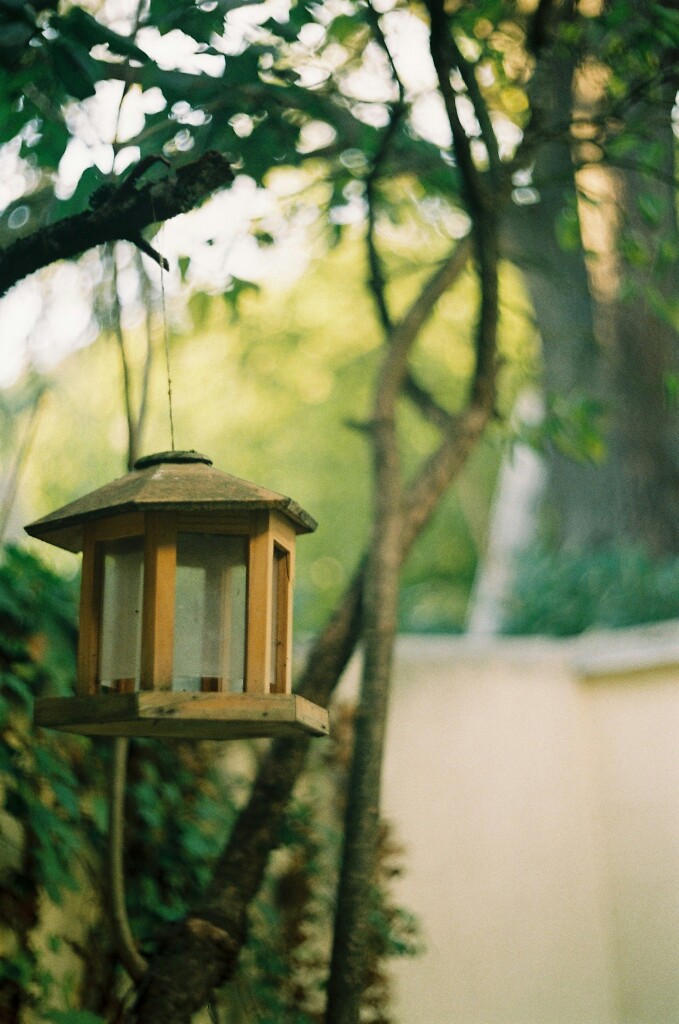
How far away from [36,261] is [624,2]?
63.9 inches

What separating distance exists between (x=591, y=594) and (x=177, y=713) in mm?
3316

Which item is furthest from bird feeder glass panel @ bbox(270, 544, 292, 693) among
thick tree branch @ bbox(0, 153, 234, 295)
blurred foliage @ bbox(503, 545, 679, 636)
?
blurred foliage @ bbox(503, 545, 679, 636)

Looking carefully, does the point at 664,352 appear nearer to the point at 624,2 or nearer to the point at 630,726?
the point at 630,726

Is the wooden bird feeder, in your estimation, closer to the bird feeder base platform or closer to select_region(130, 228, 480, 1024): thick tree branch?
the bird feeder base platform

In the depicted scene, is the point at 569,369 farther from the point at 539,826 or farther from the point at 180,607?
the point at 180,607

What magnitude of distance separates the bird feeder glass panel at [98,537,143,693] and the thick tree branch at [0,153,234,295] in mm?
545

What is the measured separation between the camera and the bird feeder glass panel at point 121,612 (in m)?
1.73

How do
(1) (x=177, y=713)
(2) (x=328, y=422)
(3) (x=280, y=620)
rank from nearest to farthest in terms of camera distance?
(1) (x=177, y=713)
(3) (x=280, y=620)
(2) (x=328, y=422)

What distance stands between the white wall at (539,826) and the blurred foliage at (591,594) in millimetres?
436

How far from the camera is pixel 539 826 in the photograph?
12.5 ft

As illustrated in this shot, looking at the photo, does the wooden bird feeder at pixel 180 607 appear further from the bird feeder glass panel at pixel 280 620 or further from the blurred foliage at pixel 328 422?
the blurred foliage at pixel 328 422

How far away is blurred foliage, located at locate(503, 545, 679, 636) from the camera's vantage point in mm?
4379

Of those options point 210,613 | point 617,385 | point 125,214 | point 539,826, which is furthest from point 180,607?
point 617,385

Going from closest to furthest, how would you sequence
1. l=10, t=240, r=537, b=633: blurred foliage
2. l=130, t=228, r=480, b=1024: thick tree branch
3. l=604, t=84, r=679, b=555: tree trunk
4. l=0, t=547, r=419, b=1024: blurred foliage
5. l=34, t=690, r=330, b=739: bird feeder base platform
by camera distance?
l=34, t=690, r=330, b=739: bird feeder base platform, l=130, t=228, r=480, b=1024: thick tree branch, l=0, t=547, r=419, b=1024: blurred foliage, l=604, t=84, r=679, b=555: tree trunk, l=10, t=240, r=537, b=633: blurred foliage
